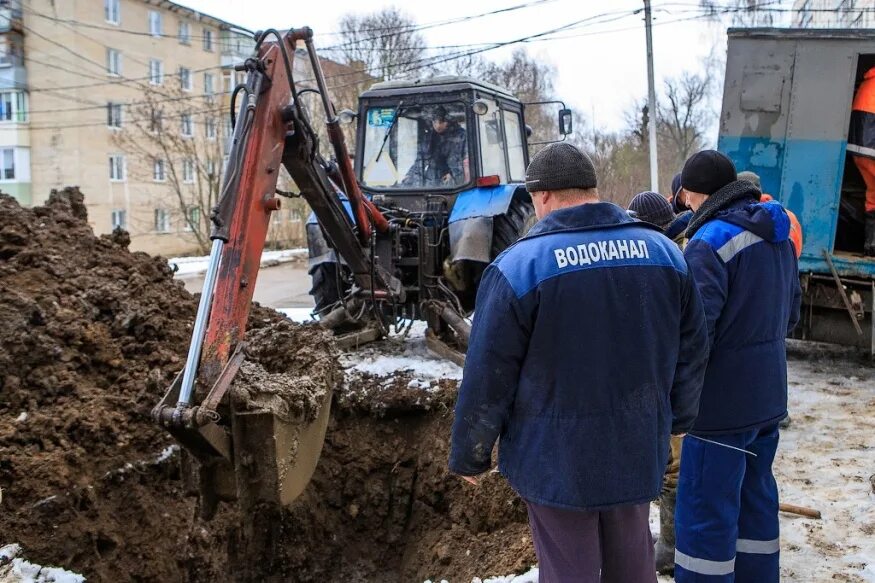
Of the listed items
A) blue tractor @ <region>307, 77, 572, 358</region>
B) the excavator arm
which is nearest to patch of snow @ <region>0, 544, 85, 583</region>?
the excavator arm

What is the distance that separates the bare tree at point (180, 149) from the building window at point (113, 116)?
0.43 m

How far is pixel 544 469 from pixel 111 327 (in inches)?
128

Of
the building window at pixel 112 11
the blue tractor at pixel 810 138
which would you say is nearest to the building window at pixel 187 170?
the building window at pixel 112 11

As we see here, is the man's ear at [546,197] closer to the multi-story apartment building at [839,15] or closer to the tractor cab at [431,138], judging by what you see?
the tractor cab at [431,138]

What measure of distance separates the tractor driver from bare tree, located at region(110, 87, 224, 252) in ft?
40.7

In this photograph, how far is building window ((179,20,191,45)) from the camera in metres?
32.8

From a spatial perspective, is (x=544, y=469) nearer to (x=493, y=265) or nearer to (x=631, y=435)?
(x=631, y=435)

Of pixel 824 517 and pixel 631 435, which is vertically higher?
pixel 631 435

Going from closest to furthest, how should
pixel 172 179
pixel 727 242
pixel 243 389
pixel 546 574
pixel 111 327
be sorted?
1. pixel 546 574
2. pixel 727 242
3. pixel 243 389
4. pixel 111 327
5. pixel 172 179

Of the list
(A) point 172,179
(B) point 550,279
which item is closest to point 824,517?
(B) point 550,279

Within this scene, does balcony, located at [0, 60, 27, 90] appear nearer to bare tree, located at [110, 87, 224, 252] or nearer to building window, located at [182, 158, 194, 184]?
bare tree, located at [110, 87, 224, 252]

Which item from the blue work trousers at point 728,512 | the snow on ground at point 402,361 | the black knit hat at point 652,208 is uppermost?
the black knit hat at point 652,208

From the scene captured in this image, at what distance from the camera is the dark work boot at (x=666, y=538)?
3275 mm

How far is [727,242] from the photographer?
8.93ft
